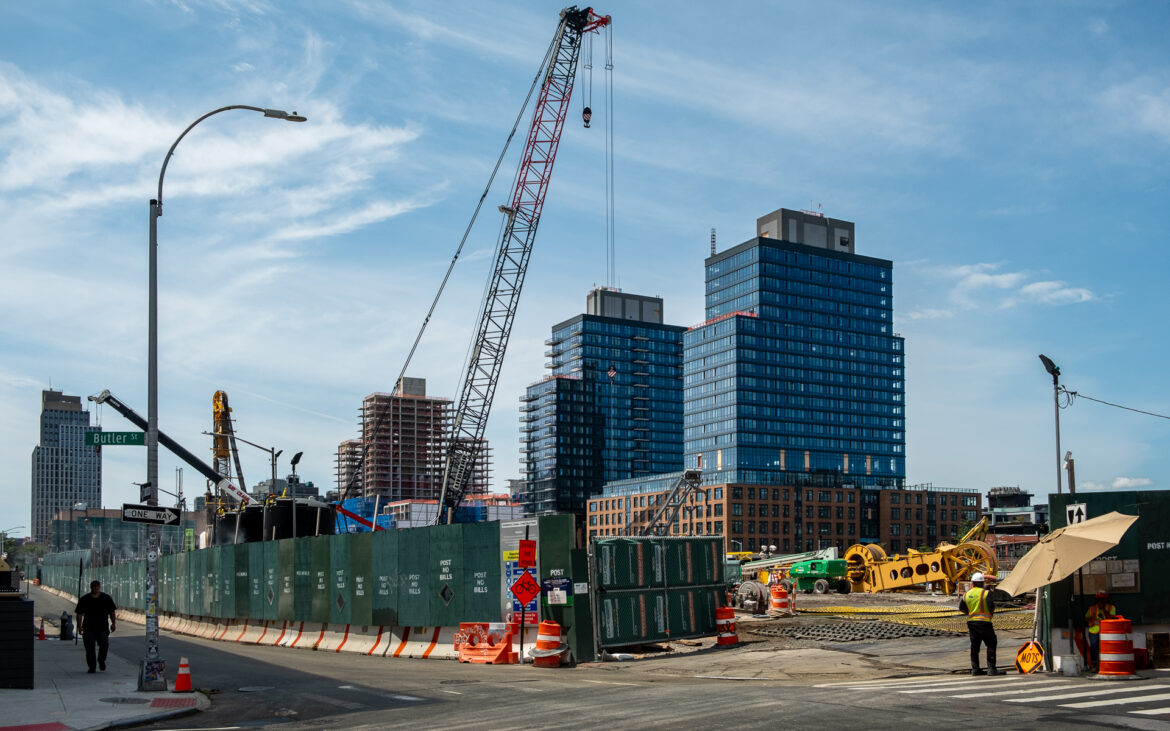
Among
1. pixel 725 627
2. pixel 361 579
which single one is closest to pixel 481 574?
pixel 725 627

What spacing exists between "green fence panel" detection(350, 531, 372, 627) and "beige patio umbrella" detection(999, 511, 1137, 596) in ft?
62.4

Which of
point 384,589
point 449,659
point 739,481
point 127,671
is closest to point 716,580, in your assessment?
point 449,659

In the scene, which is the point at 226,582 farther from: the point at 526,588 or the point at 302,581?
the point at 526,588

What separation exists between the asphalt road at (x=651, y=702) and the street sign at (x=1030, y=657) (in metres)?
0.49

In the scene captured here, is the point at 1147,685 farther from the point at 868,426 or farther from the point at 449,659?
the point at 868,426

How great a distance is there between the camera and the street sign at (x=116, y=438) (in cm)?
2095

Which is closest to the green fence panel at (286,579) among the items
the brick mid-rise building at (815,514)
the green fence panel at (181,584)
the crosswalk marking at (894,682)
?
the green fence panel at (181,584)

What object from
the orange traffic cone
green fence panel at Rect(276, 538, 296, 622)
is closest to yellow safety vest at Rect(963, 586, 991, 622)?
the orange traffic cone

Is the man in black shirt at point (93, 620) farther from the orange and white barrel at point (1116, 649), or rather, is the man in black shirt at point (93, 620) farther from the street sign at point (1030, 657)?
the orange and white barrel at point (1116, 649)

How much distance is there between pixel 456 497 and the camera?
94938 mm

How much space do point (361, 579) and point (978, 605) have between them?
1919 cm

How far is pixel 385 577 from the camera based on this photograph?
101 ft

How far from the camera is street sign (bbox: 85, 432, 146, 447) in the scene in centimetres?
2095

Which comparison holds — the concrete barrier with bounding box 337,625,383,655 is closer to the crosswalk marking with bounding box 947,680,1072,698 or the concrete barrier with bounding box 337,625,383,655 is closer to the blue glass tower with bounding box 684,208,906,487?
the crosswalk marking with bounding box 947,680,1072,698
